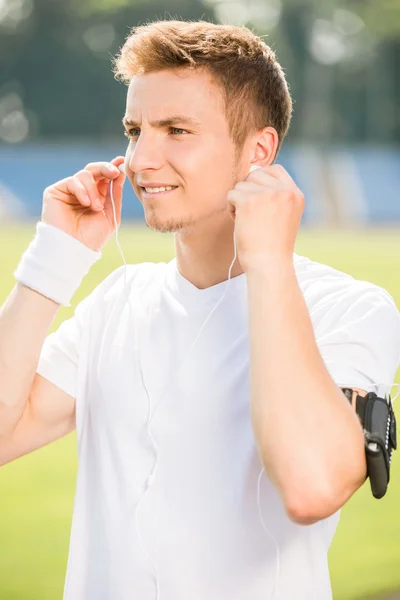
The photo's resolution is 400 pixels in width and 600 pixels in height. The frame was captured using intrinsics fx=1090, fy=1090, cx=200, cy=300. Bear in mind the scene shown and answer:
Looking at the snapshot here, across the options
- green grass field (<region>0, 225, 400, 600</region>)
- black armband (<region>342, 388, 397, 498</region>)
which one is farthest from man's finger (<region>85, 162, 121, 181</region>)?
green grass field (<region>0, 225, 400, 600</region>)

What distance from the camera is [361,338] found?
239cm

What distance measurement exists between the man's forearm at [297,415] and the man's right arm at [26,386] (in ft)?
2.05

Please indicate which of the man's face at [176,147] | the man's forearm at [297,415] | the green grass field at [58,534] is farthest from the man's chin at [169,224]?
the green grass field at [58,534]

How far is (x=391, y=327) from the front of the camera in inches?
97.4

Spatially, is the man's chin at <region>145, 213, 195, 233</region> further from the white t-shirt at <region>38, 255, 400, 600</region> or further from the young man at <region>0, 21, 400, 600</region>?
the white t-shirt at <region>38, 255, 400, 600</region>

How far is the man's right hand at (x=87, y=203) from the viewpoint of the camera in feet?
9.23

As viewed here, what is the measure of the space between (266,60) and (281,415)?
1.15 m

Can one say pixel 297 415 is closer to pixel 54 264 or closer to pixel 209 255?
pixel 209 255

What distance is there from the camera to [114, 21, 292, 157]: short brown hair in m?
2.70

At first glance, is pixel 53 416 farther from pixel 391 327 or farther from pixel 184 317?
pixel 391 327

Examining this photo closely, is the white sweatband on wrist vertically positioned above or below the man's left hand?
below

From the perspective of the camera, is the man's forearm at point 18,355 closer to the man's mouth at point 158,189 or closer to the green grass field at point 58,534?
the man's mouth at point 158,189

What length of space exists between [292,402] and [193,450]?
0.33 meters

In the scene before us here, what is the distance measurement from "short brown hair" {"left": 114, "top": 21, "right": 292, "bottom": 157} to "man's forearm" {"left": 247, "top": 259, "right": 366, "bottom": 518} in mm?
698
